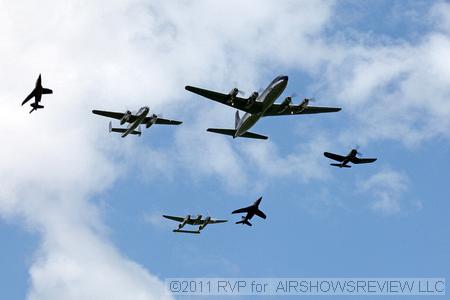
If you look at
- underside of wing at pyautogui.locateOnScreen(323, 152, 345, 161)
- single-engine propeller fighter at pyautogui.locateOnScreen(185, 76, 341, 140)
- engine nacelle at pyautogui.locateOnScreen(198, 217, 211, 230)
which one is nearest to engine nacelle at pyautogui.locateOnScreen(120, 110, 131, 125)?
single-engine propeller fighter at pyautogui.locateOnScreen(185, 76, 341, 140)

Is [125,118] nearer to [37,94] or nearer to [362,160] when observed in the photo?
[37,94]

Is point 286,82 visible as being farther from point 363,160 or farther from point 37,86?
point 37,86

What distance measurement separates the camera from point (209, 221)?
4862 inches

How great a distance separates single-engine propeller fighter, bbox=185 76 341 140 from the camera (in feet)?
286

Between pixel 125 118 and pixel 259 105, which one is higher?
pixel 125 118

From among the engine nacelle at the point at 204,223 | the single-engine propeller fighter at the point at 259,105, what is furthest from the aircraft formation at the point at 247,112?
the engine nacelle at the point at 204,223

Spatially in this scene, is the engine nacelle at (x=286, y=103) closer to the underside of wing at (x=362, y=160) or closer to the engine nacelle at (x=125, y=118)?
the underside of wing at (x=362, y=160)

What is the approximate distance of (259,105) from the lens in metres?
91.1

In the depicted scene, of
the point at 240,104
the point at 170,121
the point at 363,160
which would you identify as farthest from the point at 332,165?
the point at 170,121

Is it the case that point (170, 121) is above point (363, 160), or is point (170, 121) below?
above

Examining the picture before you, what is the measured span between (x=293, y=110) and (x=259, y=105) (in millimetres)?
7101

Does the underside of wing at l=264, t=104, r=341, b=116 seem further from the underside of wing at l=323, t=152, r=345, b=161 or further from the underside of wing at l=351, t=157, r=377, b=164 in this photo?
the underside of wing at l=351, t=157, r=377, b=164

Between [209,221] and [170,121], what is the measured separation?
22.2 metres

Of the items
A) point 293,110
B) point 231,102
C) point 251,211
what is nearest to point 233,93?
point 231,102
